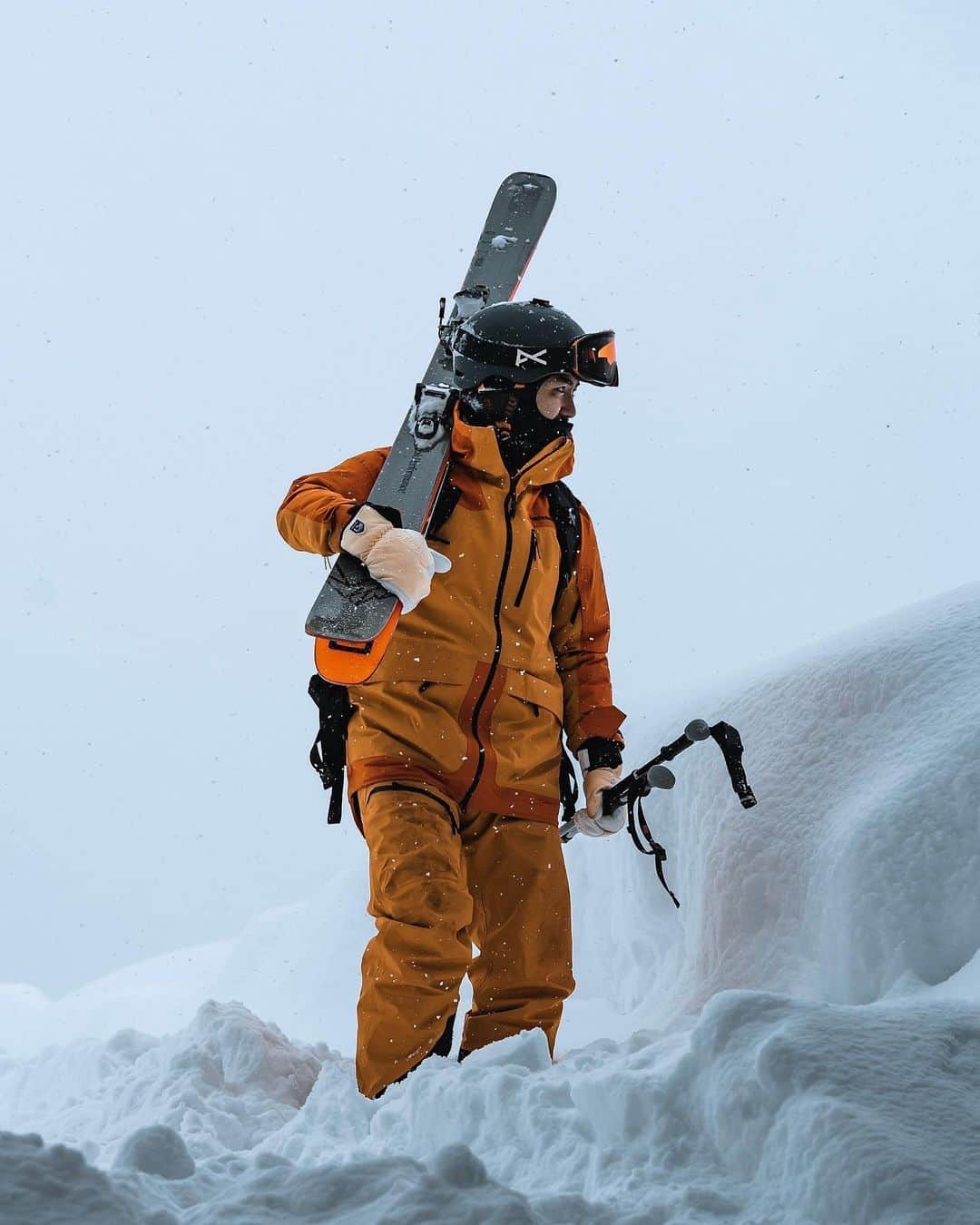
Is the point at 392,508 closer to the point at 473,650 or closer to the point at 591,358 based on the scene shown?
the point at 473,650

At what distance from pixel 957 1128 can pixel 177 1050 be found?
7.68ft

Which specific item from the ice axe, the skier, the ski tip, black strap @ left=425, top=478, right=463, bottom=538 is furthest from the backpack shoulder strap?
the ski tip

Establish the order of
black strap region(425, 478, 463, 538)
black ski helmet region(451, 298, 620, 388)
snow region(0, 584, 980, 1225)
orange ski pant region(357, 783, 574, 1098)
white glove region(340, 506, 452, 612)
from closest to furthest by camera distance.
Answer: snow region(0, 584, 980, 1225), orange ski pant region(357, 783, 574, 1098), white glove region(340, 506, 452, 612), black strap region(425, 478, 463, 538), black ski helmet region(451, 298, 620, 388)

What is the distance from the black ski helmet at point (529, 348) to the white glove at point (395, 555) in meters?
0.60

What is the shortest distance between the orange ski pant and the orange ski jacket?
81 mm

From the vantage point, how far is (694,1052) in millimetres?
1880

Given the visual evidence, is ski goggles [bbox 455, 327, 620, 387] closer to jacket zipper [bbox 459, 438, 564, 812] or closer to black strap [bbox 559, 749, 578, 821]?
jacket zipper [bbox 459, 438, 564, 812]

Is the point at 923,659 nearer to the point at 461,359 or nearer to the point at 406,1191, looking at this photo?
the point at 461,359

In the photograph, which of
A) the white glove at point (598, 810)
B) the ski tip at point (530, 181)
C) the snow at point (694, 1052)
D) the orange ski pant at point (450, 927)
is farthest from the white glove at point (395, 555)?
the ski tip at point (530, 181)

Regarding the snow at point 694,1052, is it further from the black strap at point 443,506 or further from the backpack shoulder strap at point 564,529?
the black strap at point 443,506

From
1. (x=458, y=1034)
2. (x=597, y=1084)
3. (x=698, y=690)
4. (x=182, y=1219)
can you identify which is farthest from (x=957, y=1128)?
(x=458, y=1034)

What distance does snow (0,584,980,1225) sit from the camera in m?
1.52

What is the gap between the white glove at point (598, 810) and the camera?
10.8 ft

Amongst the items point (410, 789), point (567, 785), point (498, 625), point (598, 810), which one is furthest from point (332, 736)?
point (598, 810)
